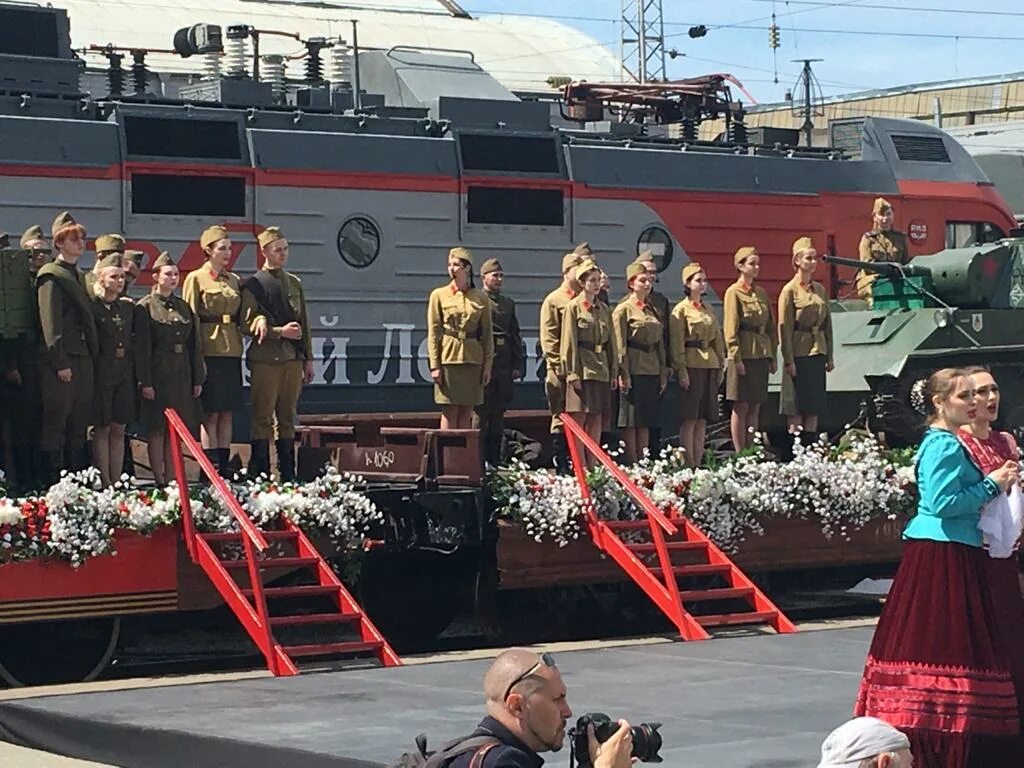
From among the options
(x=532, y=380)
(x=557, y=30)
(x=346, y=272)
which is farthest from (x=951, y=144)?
(x=557, y=30)

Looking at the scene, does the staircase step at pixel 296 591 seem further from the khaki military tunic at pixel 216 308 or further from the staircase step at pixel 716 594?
the khaki military tunic at pixel 216 308

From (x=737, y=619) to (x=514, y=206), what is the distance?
6875mm

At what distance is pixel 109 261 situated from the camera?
509 inches

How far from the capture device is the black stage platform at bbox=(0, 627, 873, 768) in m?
8.45

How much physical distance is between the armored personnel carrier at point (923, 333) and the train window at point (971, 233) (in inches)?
90.1

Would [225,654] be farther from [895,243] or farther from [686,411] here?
[895,243]

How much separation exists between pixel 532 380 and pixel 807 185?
368cm

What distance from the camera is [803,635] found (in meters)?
12.3

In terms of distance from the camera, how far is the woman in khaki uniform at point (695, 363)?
15445 millimetres

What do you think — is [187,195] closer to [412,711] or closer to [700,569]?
[700,569]

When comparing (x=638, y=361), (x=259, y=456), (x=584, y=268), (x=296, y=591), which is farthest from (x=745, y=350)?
(x=296, y=591)

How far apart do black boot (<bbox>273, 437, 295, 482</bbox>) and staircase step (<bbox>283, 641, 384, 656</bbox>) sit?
2015 mm

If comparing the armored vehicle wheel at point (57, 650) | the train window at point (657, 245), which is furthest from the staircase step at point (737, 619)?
the train window at point (657, 245)

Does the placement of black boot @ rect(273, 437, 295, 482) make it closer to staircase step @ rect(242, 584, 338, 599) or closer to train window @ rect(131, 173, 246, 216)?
staircase step @ rect(242, 584, 338, 599)
